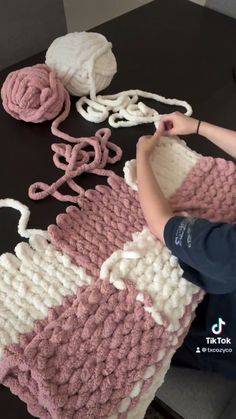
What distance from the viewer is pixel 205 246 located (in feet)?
1.99

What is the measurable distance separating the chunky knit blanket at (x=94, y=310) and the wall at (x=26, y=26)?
60 cm

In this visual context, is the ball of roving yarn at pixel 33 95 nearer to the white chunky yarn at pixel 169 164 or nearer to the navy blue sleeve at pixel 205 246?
the white chunky yarn at pixel 169 164

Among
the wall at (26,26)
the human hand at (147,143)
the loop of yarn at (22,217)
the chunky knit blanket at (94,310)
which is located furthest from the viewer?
the wall at (26,26)

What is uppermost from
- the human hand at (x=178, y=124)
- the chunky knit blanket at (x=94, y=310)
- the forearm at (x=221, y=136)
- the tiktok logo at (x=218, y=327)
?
the human hand at (x=178, y=124)

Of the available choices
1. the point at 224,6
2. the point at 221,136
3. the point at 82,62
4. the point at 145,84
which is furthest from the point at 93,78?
the point at 224,6

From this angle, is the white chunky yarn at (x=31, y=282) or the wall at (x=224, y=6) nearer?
the white chunky yarn at (x=31, y=282)

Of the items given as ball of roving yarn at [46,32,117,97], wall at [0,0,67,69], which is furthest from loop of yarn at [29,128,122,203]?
wall at [0,0,67,69]

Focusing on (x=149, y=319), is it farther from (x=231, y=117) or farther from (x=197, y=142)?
(x=231, y=117)

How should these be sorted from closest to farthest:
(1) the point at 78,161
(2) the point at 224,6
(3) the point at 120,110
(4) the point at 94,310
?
(4) the point at 94,310
(1) the point at 78,161
(3) the point at 120,110
(2) the point at 224,6

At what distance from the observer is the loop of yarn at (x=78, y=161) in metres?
0.70

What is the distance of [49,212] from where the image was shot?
68cm

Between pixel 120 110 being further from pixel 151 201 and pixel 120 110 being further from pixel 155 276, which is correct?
pixel 155 276

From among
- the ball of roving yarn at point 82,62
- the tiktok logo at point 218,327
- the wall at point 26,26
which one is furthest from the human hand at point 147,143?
the wall at point 26,26

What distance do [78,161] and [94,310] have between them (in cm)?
27
